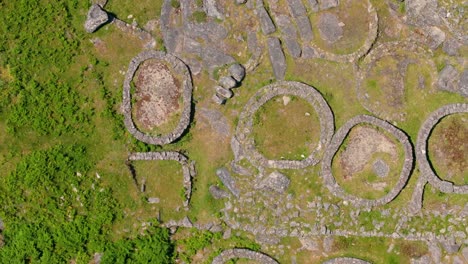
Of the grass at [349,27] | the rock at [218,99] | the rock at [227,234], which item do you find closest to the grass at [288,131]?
the rock at [218,99]

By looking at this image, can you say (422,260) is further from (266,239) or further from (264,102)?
(264,102)

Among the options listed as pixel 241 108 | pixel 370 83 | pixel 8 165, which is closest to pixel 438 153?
pixel 370 83

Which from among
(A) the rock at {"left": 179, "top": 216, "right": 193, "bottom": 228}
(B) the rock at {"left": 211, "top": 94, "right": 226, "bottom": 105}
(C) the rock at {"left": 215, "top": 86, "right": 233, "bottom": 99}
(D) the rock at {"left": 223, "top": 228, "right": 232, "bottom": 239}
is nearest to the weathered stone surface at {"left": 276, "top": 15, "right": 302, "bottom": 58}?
(C) the rock at {"left": 215, "top": 86, "right": 233, "bottom": 99}

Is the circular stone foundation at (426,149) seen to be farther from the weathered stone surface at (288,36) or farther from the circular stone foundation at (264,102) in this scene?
the weathered stone surface at (288,36)

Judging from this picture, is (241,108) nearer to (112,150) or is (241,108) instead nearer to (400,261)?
(112,150)

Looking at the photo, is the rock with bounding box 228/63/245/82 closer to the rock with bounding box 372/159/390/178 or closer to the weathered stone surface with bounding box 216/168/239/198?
the weathered stone surface with bounding box 216/168/239/198

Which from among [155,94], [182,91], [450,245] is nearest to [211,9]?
[182,91]
